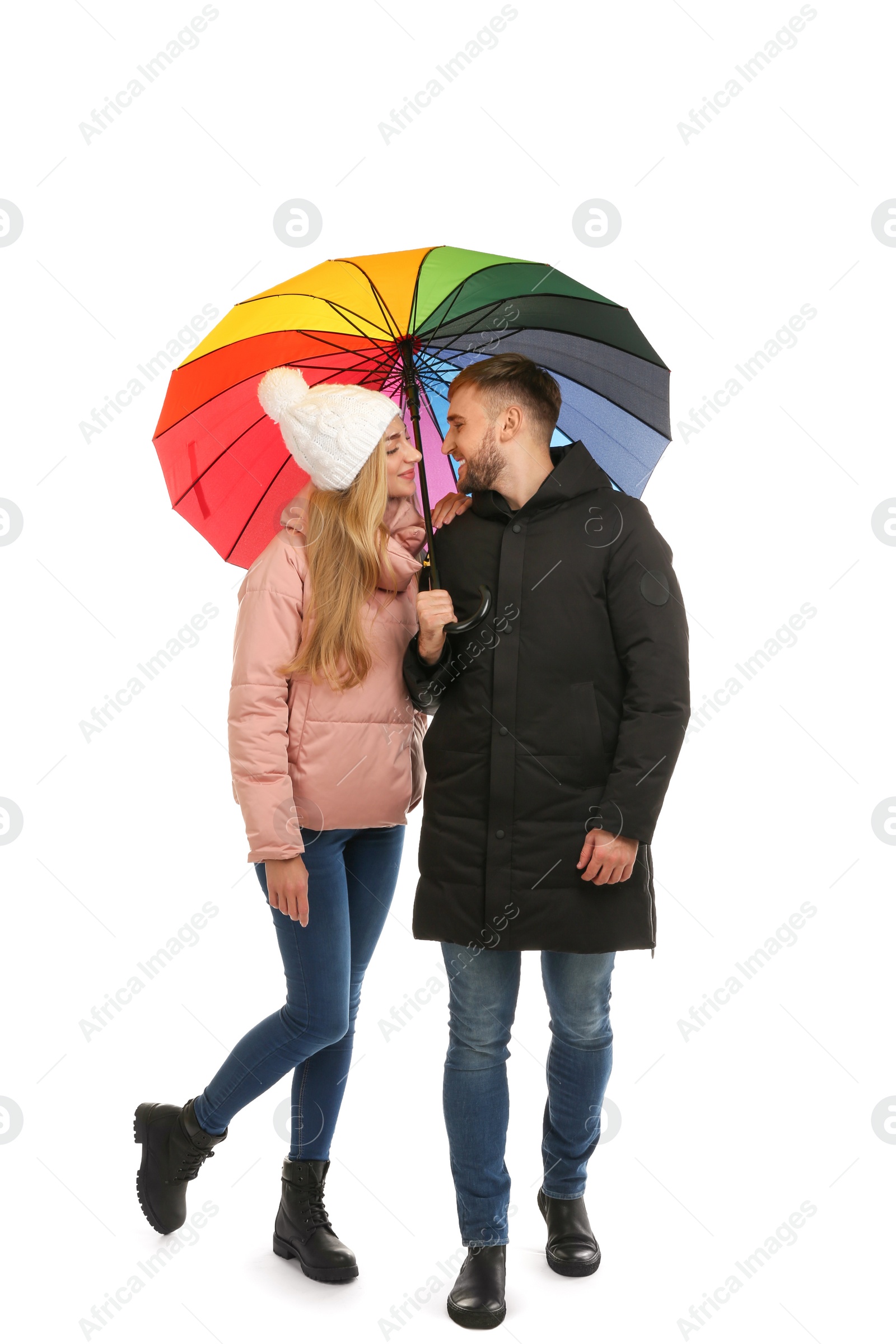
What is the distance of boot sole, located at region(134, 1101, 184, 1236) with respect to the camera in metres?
2.76

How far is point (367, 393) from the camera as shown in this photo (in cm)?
247

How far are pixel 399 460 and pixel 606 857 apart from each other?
944 mm

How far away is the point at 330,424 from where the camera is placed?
243 cm

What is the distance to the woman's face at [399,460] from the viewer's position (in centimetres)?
252

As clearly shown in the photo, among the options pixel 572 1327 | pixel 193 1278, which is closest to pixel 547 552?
pixel 572 1327

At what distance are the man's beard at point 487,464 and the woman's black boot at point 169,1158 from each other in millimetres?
1561

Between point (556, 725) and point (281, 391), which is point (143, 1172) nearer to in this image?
point (556, 725)

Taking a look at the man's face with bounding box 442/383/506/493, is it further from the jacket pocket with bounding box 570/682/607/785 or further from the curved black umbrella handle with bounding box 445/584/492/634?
the jacket pocket with bounding box 570/682/607/785

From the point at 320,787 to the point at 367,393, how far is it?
0.83m

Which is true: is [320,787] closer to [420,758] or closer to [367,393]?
[420,758]

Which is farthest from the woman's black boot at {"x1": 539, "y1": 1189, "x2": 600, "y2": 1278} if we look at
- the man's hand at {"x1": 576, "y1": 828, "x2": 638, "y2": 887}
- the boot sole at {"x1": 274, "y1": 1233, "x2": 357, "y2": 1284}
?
the man's hand at {"x1": 576, "y1": 828, "x2": 638, "y2": 887}

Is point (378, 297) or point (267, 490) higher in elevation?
point (378, 297)

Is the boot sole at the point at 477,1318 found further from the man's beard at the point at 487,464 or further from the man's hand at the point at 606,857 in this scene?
the man's beard at the point at 487,464

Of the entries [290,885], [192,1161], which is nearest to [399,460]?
[290,885]
